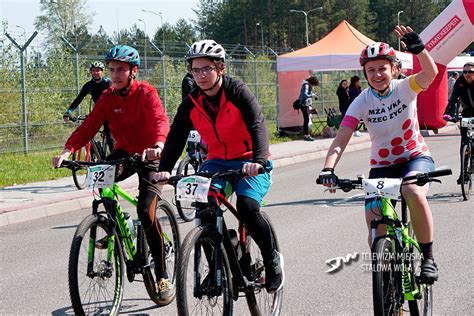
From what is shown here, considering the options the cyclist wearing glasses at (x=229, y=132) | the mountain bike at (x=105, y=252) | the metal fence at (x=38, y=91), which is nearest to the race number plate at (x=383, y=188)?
the cyclist wearing glasses at (x=229, y=132)

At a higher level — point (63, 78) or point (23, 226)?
point (63, 78)

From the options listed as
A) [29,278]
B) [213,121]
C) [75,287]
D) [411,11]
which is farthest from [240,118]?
[411,11]

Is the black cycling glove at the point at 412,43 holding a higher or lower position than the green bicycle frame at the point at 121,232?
higher

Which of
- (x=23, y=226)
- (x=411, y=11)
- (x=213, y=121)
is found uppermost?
(x=411, y=11)

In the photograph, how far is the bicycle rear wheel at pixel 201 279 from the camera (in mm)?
4906

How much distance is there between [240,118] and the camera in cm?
573

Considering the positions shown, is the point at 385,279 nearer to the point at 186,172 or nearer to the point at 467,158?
the point at 186,172

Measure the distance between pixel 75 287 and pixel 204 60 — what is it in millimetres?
1712

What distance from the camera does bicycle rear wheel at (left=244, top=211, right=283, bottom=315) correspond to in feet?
18.6

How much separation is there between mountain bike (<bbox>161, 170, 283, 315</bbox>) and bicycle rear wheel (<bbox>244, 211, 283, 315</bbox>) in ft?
0.39

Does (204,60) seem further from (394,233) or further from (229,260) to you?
(394,233)

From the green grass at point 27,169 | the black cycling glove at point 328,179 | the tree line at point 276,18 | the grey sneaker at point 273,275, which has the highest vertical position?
the tree line at point 276,18

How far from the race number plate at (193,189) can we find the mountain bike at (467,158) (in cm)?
764

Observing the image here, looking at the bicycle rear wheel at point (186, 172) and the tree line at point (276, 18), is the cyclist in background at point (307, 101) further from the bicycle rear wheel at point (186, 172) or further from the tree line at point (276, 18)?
the tree line at point (276, 18)
